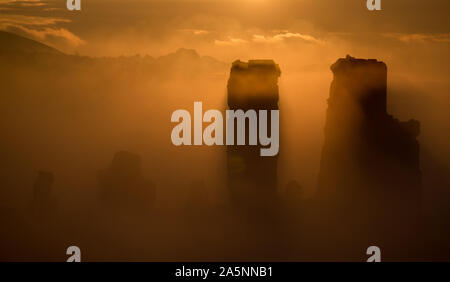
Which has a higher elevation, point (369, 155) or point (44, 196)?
point (369, 155)

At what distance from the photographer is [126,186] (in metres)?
5.32

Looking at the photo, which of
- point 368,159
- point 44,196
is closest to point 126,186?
point 44,196

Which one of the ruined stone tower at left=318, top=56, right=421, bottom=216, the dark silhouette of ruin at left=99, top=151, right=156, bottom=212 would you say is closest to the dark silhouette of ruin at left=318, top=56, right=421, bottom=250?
the ruined stone tower at left=318, top=56, right=421, bottom=216

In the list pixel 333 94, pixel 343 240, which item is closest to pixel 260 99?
pixel 333 94

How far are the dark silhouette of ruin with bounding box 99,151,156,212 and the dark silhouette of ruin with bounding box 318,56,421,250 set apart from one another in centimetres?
163

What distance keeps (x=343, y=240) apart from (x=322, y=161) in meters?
0.74

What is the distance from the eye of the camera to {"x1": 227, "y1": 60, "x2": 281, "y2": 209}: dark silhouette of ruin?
5.21 meters

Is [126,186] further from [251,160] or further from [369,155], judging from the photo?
[369,155]

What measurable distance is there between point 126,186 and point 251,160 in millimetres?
1189

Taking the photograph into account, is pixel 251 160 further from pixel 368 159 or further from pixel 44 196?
pixel 44 196

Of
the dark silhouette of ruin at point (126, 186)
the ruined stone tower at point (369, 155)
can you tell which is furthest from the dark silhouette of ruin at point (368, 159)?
the dark silhouette of ruin at point (126, 186)

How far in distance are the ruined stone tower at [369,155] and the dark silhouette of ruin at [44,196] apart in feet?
8.12

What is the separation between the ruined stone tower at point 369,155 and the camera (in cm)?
526

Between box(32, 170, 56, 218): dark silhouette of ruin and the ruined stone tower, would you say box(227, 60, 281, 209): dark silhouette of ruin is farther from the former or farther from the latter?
box(32, 170, 56, 218): dark silhouette of ruin
